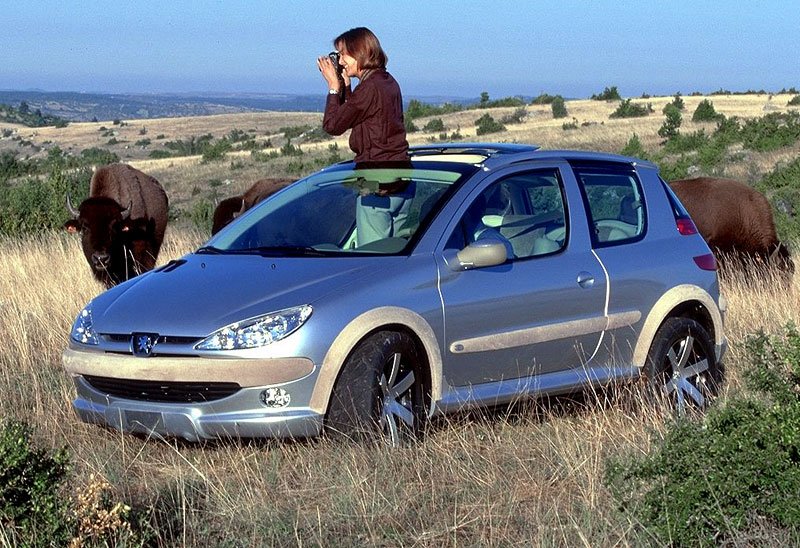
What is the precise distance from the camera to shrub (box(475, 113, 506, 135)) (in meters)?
60.0

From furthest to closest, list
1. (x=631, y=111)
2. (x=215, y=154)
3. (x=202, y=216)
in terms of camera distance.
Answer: (x=631, y=111) → (x=215, y=154) → (x=202, y=216)

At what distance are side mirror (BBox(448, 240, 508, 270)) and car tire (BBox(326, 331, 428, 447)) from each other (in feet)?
1.79

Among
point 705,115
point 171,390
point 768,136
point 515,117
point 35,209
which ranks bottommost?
point 515,117

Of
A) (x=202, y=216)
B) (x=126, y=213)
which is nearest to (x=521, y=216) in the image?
(x=126, y=213)

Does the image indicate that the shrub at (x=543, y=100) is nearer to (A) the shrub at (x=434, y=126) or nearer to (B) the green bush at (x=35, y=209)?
(A) the shrub at (x=434, y=126)

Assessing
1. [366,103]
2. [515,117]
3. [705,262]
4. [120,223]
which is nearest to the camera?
[705,262]

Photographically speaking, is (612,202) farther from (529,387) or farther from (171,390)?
(171,390)

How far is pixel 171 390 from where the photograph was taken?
6543mm

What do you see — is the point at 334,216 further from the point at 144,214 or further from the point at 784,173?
the point at 784,173

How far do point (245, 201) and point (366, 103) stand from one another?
20.5ft

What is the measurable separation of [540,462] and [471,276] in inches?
46.3

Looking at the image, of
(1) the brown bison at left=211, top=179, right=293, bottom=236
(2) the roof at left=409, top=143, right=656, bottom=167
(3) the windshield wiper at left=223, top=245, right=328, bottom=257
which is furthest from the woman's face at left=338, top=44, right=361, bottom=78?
(1) the brown bison at left=211, top=179, right=293, bottom=236

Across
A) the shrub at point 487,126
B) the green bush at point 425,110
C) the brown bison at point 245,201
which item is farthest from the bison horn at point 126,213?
the green bush at point 425,110

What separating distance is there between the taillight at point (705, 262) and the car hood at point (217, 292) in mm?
2375
